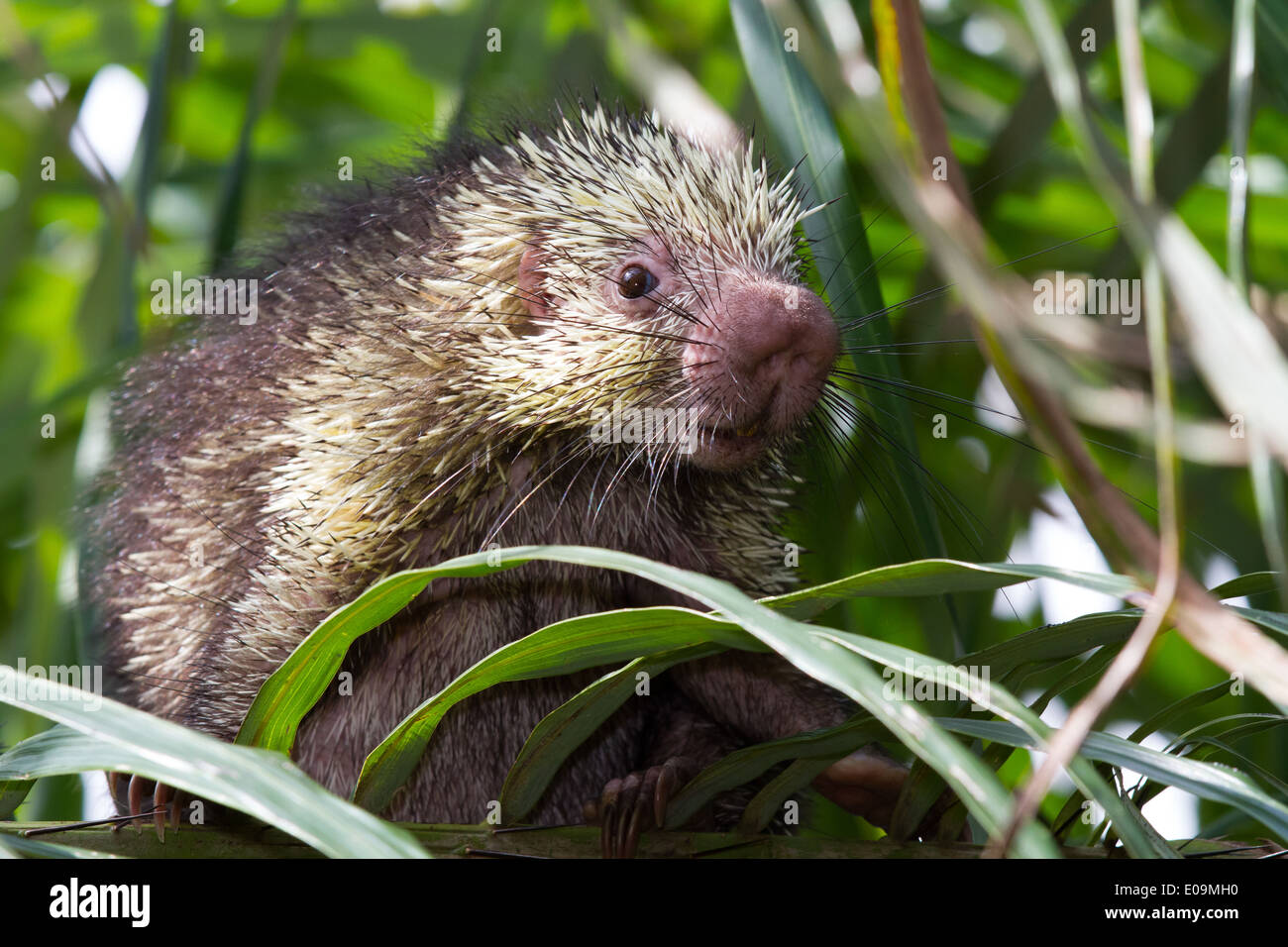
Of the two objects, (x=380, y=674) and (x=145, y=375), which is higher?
(x=145, y=375)

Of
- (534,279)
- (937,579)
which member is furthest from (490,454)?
(937,579)

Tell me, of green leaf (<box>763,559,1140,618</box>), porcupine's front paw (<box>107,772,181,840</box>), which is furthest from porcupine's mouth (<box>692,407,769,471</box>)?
porcupine's front paw (<box>107,772,181,840</box>)

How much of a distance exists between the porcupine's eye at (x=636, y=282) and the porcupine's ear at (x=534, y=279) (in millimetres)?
94

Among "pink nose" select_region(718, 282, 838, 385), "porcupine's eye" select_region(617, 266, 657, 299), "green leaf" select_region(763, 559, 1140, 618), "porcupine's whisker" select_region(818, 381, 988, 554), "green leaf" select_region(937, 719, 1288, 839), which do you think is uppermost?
"porcupine's eye" select_region(617, 266, 657, 299)

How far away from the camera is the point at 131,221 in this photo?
1458 millimetres

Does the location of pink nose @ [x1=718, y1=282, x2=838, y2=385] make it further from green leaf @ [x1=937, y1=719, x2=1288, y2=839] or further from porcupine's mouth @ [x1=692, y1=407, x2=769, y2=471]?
green leaf @ [x1=937, y1=719, x2=1288, y2=839]

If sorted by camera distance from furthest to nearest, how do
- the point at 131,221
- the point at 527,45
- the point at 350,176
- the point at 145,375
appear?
the point at 527,45, the point at 350,176, the point at 145,375, the point at 131,221

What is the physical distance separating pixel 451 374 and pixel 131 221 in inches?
19.2

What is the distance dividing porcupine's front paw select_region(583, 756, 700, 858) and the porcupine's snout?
34 cm

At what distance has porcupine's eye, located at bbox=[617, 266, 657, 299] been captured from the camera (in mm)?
1365

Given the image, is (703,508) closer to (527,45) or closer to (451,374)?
(451,374)

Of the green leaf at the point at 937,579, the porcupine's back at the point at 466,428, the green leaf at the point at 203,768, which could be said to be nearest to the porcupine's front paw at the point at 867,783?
the porcupine's back at the point at 466,428
